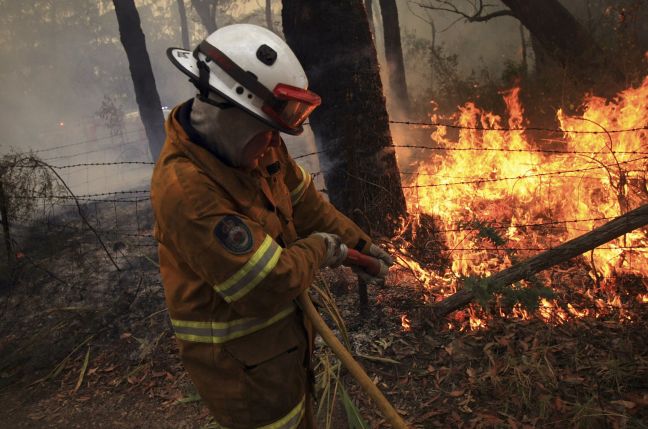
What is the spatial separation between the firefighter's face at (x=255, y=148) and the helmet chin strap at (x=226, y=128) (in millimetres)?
20

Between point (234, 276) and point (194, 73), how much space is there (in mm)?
908

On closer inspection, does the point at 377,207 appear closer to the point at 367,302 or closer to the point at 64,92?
the point at 367,302

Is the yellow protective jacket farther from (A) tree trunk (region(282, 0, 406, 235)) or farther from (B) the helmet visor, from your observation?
(A) tree trunk (region(282, 0, 406, 235))

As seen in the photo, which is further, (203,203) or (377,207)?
(377,207)

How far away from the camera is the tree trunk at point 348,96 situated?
4.96 meters

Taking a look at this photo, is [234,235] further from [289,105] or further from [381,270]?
[381,270]

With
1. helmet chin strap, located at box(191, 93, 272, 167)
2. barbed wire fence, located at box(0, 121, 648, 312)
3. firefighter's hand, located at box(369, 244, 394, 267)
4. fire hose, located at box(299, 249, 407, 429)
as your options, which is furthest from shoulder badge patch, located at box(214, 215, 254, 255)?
barbed wire fence, located at box(0, 121, 648, 312)

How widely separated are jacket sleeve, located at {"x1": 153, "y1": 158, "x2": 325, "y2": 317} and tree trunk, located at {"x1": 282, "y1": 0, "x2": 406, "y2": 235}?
3.10 metres

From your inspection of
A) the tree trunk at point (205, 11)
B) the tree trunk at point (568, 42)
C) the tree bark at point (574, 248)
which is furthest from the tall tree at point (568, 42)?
the tree trunk at point (205, 11)

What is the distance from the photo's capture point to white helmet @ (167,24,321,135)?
1.87 metres

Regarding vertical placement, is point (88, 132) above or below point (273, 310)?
above

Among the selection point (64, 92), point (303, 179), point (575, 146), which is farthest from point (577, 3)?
point (64, 92)

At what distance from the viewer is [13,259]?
20.3ft

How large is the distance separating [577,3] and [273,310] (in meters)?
19.4
